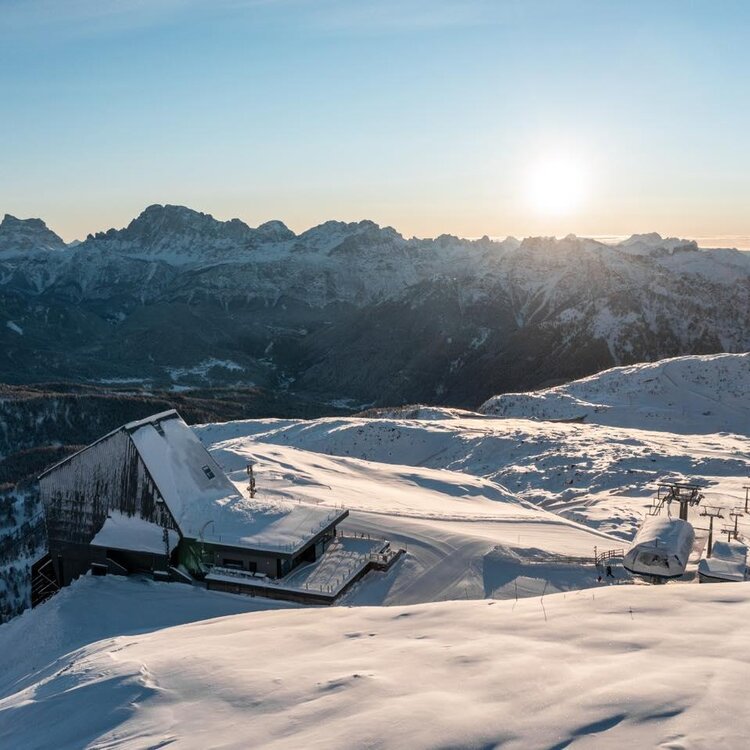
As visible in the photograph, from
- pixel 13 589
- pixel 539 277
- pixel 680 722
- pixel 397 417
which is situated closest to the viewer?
pixel 680 722

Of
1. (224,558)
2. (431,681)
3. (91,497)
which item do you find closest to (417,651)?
(431,681)

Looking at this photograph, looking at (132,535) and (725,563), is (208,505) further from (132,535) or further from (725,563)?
(725,563)

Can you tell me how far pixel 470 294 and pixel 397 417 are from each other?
422 feet

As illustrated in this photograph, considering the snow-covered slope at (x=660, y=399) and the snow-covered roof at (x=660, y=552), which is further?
the snow-covered slope at (x=660, y=399)

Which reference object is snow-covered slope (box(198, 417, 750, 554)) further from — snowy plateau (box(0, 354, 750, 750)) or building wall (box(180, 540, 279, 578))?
building wall (box(180, 540, 279, 578))

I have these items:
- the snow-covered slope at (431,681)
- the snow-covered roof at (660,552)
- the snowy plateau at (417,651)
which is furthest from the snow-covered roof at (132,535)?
the snow-covered roof at (660,552)

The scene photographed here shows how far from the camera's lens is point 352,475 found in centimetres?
4328

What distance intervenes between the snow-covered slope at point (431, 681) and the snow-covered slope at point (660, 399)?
175 feet

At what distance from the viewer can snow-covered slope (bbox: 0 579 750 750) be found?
8.88m

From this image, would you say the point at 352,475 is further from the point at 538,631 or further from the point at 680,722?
the point at 680,722

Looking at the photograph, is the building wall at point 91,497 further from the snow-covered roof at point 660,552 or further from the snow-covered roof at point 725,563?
the snow-covered roof at point 725,563

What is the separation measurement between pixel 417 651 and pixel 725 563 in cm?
1358

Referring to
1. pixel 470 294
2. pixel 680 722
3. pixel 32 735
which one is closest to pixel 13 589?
pixel 32 735

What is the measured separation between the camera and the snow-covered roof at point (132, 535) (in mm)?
25844
